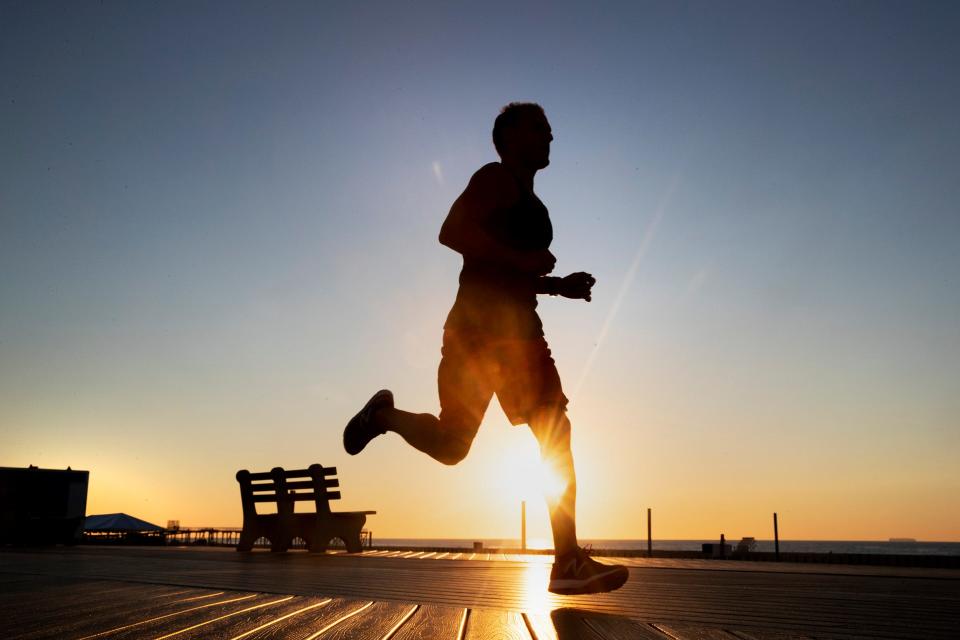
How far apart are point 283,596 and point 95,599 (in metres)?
0.72

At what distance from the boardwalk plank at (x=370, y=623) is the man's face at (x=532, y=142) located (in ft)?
7.40

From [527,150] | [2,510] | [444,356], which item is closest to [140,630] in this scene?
[444,356]

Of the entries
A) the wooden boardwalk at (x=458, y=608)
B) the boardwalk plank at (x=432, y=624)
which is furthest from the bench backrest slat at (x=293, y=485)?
the boardwalk plank at (x=432, y=624)

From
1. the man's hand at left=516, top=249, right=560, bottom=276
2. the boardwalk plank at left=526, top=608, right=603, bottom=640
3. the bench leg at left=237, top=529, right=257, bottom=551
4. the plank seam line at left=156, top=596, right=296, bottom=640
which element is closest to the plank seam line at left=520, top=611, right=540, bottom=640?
the boardwalk plank at left=526, top=608, right=603, bottom=640

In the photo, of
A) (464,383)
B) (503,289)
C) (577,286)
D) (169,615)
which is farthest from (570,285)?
(169,615)

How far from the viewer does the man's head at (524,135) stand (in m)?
3.93

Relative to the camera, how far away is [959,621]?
248cm

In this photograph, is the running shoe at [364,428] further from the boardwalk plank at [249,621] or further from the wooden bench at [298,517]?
the wooden bench at [298,517]

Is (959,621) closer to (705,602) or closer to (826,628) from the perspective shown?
(826,628)

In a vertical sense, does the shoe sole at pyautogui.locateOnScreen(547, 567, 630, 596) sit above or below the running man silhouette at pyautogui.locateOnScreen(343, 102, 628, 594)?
below

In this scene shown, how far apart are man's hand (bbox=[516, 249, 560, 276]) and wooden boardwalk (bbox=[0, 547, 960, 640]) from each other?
1481 mm

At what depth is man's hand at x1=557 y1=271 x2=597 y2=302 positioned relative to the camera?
12.4ft

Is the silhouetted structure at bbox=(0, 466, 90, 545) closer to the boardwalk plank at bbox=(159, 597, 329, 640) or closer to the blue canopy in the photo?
the boardwalk plank at bbox=(159, 597, 329, 640)

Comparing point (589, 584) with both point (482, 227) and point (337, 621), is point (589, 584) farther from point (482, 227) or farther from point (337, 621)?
point (482, 227)
